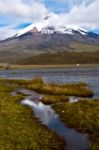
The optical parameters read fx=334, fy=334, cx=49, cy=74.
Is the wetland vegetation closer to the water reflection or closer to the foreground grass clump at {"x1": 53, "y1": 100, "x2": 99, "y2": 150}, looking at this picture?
the foreground grass clump at {"x1": 53, "y1": 100, "x2": 99, "y2": 150}

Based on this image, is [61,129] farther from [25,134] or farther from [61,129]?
[25,134]

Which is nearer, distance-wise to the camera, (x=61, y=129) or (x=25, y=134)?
(x=25, y=134)

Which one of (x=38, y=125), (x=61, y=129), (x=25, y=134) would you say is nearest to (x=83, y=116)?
(x=61, y=129)

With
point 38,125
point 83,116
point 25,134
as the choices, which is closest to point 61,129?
point 38,125

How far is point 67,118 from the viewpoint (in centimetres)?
3484

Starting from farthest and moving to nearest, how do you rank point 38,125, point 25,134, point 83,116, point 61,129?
1. point 83,116
2. point 38,125
3. point 61,129
4. point 25,134

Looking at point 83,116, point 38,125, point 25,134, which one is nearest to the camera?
point 25,134

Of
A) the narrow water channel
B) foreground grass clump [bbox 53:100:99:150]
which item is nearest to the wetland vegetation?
foreground grass clump [bbox 53:100:99:150]

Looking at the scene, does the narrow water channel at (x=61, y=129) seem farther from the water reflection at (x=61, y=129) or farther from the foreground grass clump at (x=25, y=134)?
the foreground grass clump at (x=25, y=134)

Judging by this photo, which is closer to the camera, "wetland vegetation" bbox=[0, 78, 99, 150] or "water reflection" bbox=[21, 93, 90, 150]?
"wetland vegetation" bbox=[0, 78, 99, 150]

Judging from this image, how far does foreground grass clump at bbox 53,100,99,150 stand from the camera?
92.6 feet

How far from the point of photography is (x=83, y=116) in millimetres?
34000

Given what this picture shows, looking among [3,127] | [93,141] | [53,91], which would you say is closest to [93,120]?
[93,141]

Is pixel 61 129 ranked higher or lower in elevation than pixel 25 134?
lower
